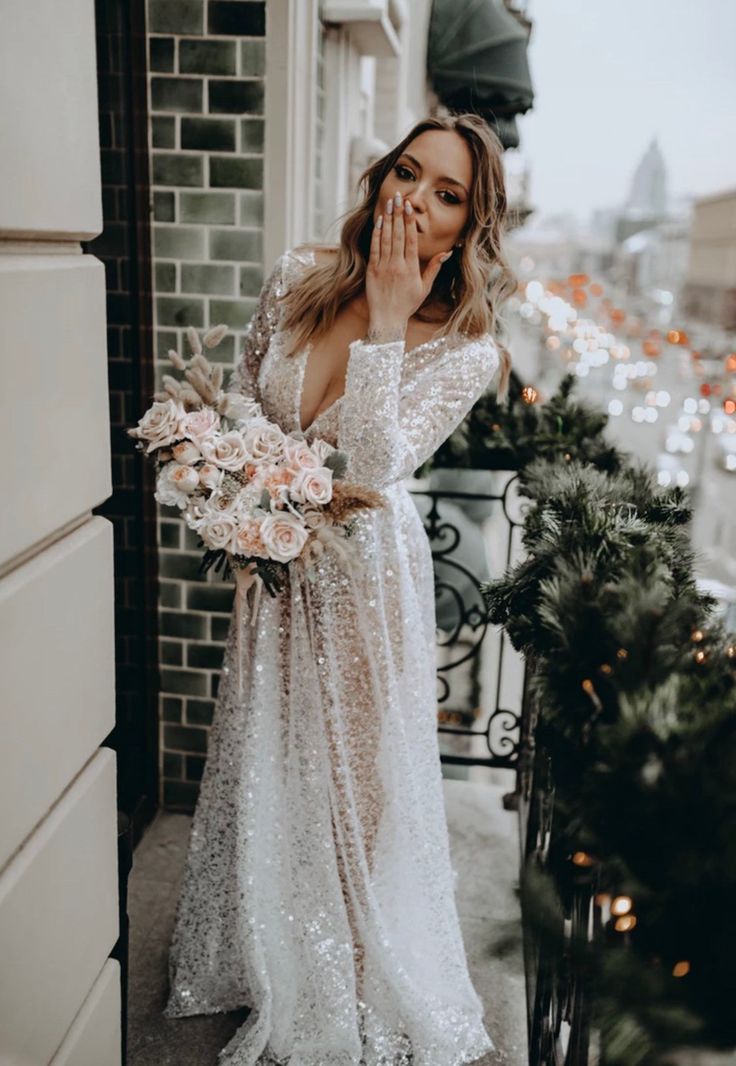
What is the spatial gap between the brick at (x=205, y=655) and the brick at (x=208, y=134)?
1.84m

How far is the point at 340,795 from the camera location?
2.54 m

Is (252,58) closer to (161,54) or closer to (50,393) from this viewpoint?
(161,54)

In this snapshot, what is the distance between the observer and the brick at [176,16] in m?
3.17

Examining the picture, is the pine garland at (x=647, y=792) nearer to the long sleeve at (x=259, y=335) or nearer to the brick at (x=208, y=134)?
the long sleeve at (x=259, y=335)

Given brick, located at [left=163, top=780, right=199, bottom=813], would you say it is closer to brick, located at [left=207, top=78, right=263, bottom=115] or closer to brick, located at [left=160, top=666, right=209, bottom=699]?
brick, located at [left=160, top=666, right=209, bottom=699]

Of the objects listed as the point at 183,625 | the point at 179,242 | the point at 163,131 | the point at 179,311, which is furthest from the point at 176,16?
the point at 183,625

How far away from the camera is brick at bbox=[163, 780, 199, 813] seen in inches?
149

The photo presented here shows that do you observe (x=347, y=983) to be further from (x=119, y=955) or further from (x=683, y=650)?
(x=683, y=650)

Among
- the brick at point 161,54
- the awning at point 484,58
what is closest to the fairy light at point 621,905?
the brick at point 161,54

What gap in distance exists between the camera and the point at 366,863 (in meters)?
2.58

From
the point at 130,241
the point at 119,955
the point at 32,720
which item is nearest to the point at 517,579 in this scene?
the point at 32,720

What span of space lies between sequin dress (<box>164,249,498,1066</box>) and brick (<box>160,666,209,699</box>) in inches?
41.1

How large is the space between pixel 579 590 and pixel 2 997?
991mm

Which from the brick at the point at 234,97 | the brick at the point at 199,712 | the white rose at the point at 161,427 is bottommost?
the brick at the point at 199,712
